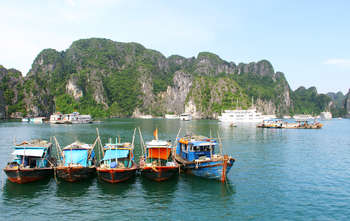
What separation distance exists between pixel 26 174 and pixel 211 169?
20.8 meters

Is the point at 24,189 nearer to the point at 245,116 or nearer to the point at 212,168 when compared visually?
the point at 212,168

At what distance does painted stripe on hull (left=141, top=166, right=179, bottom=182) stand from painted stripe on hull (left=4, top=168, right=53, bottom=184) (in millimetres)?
11677

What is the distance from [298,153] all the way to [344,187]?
22.1 metres

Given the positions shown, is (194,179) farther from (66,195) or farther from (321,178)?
(321,178)

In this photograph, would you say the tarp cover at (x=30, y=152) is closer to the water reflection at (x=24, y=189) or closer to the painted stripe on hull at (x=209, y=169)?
the water reflection at (x=24, y=189)

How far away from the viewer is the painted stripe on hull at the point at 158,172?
93.4 ft

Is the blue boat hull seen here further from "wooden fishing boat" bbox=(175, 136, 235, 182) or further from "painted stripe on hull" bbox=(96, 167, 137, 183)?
"painted stripe on hull" bbox=(96, 167, 137, 183)

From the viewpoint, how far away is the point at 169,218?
20203 millimetres

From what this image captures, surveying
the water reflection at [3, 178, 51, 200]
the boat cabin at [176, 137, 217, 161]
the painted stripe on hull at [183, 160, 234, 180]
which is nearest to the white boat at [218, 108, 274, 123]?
the boat cabin at [176, 137, 217, 161]

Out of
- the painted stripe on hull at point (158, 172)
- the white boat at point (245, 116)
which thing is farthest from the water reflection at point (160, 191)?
the white boat at point (245, 116)

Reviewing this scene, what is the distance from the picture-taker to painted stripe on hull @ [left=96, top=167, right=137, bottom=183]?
90.0 feet

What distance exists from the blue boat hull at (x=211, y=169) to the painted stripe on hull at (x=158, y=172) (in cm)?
300

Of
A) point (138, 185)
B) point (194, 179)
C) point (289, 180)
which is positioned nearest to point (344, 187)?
point (289, 180)

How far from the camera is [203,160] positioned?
30.1 metres
